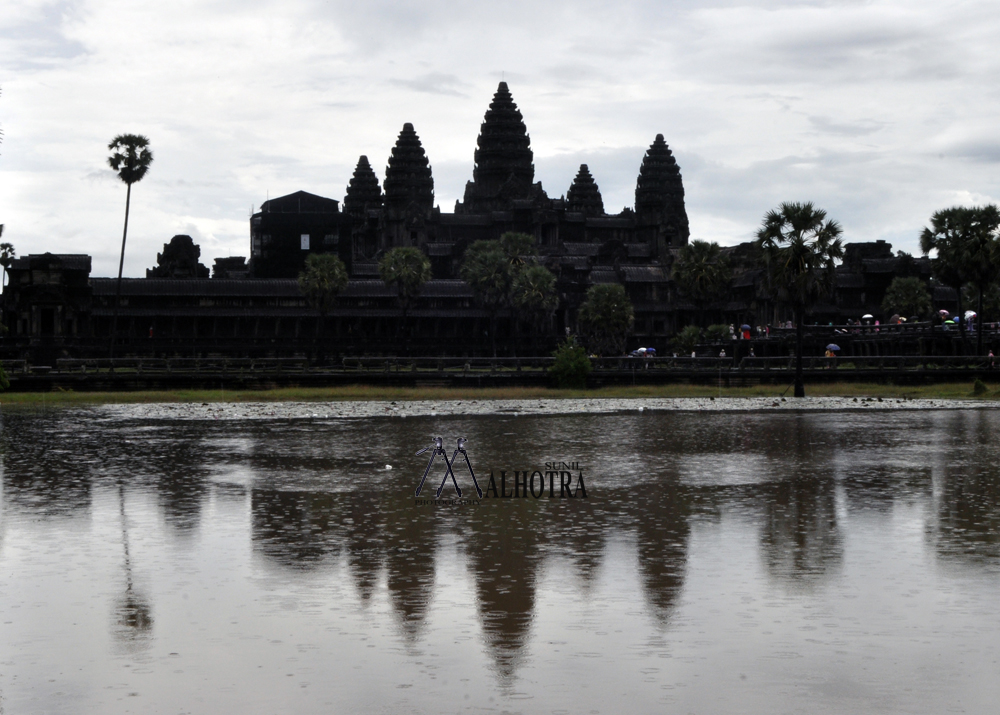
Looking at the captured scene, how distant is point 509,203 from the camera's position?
5753 inches

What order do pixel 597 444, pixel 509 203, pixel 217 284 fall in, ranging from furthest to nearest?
pixel 509 203 < pixel 217 284 < pixel 597 444

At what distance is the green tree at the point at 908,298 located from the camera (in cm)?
11175

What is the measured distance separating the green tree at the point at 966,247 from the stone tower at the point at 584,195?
85389mm

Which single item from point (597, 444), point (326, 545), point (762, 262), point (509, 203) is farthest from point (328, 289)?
point (326, 545)

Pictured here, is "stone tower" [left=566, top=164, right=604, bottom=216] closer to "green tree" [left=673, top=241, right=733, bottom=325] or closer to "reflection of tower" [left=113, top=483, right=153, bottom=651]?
"green tree" [left=673, top=241, right=733, bottom=325]

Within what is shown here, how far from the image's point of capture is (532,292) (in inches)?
3937

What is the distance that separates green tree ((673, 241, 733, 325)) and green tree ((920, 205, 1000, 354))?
24589 millimetres

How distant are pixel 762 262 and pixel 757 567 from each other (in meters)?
46.6

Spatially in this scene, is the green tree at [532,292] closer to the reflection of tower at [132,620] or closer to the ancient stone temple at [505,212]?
the ancient stone temple at [505,212]

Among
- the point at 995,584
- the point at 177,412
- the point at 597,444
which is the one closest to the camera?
the point at 995,584

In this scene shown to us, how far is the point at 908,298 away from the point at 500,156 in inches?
2208

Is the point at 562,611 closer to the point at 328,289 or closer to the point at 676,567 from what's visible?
the point at 676,567

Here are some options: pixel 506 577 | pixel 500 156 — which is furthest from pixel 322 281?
pixel 506 577

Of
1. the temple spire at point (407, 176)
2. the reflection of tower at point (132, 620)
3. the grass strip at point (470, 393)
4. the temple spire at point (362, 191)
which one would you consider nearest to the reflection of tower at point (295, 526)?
the reflection of tower at point (132, 620)
